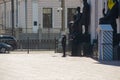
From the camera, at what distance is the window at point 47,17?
69625 millimetres

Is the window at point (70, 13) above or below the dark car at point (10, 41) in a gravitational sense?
above

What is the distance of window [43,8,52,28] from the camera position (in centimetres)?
6962

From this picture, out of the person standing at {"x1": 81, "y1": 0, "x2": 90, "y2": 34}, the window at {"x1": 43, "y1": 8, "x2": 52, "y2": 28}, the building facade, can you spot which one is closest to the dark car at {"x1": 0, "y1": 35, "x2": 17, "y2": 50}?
the building facade

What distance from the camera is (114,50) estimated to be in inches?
1174

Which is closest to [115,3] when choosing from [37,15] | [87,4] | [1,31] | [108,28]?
[108,28]

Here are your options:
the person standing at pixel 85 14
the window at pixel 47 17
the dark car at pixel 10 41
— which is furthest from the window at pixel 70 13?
the person standing at pixel 85 14

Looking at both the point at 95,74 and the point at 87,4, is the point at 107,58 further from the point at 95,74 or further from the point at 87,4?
the point at 87,4

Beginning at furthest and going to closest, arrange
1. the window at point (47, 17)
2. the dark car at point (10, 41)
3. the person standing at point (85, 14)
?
the window at point (47, 17) → the dark car at point (10, 41) → the person standing at point (85, 14)

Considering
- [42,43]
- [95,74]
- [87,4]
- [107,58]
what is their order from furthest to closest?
[42,43], [87,4], [107,58], [95,74]

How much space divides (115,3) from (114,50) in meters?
4.30

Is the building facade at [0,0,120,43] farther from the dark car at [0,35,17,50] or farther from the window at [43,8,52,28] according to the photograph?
the dark car at [0,35,17,50]

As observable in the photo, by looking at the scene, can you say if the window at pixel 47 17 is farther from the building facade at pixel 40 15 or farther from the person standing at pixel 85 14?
the person standing at pixel 85 14

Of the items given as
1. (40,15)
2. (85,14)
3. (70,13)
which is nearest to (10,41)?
(40,15)

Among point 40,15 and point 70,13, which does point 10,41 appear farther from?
point 70,13
